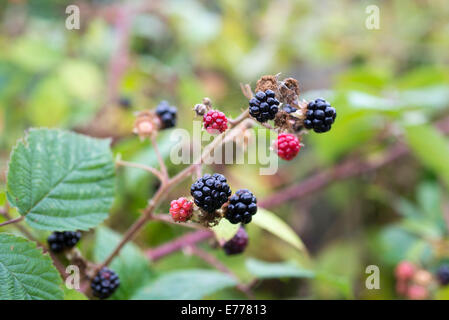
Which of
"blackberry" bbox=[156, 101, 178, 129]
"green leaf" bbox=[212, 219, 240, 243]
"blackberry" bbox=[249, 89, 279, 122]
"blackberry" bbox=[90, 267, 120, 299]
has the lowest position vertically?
"blackberry" bbox=[90, 267, 120, 299]

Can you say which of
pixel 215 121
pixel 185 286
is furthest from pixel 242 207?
pixel 185 286

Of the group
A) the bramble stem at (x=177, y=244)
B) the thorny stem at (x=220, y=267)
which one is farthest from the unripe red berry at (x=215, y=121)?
the bramble stem at (x=177, y=244)

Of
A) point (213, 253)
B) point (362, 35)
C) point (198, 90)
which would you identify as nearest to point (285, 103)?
point (213, 253)

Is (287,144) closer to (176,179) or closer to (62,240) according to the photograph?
(176,179)

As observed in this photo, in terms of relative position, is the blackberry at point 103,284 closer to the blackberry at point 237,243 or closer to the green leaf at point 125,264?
the green leaf at point 125,264

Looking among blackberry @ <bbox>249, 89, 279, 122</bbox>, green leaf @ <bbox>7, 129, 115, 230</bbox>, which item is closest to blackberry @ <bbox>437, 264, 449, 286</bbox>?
blackberry @ <bbox>249, 89, 279, 122</bbox>

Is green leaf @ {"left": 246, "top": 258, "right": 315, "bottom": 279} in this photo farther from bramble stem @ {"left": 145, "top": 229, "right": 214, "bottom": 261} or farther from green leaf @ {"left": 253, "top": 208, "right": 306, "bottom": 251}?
bramble stem @ {"left": 145, "top": 229, "right": 214, "bottom": 261}

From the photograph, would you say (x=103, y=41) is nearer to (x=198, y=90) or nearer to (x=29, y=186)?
(x=198, y=90)
